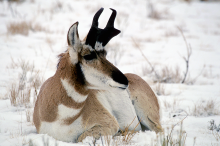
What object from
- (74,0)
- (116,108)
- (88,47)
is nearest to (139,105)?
(116,108)

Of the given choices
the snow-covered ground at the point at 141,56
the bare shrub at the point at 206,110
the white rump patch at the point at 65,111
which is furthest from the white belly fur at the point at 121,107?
the bare shrub at the point at 206,110

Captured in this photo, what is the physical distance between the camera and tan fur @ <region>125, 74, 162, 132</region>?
3344 millimetres

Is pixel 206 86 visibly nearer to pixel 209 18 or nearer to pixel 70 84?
pixel 70 84

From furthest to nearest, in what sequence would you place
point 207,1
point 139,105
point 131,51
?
point 207,1, point 131,51, point 139,105

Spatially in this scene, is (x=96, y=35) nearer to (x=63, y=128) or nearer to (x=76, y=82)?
(x=76, y=82)

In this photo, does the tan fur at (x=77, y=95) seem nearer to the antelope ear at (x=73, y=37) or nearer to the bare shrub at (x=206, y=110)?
the antelope ear at (x=73, y=37)

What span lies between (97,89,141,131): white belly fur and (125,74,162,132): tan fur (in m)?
0.17

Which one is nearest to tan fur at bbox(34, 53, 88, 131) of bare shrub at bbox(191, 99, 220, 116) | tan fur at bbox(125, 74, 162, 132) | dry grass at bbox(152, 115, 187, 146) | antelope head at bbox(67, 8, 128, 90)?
antelope head at bbox(67, 8, 128, 90)

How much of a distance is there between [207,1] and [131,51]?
16453mm

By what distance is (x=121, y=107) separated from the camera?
326 centimetres

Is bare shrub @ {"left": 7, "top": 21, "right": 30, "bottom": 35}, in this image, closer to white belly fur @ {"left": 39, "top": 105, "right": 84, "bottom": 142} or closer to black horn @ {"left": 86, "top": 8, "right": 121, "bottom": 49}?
white belly fur @ {"left": 39, "top": 105, "right": 84, "bottom": 142}

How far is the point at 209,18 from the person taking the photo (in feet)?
48.8

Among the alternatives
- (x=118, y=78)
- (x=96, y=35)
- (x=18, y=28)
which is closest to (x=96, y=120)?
(x=118, y=78)

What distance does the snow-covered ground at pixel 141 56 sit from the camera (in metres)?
3.26
